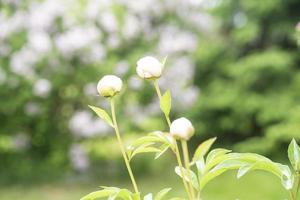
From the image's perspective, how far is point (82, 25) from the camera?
5465 millimetres

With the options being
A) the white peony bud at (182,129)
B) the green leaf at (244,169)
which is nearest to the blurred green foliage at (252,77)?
the green leaf at (244,169)

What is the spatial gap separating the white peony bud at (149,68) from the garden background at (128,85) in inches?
152

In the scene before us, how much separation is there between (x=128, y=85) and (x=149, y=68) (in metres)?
4.60

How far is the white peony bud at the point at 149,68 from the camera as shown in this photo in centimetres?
93

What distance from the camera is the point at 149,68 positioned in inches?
36.7

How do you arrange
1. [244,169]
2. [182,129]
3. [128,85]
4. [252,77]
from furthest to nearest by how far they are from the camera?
[252,77] → [128,85] → [244,169] → [182,129]

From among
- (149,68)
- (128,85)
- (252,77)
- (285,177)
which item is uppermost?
(128,85)

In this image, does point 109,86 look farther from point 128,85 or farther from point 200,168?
point 128,85

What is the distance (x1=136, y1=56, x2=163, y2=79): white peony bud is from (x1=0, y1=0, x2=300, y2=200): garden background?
3.87 metres

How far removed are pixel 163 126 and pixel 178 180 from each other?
5.69ft

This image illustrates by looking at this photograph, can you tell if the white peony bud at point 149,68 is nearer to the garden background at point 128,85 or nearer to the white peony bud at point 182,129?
the white peony bud at point 182,129

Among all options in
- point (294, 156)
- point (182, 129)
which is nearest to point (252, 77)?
point (294, 156)

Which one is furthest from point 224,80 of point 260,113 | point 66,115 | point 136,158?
point 66,115

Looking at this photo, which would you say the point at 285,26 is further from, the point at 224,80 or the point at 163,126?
the point at 163,126
